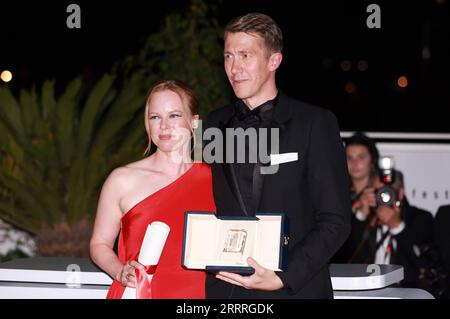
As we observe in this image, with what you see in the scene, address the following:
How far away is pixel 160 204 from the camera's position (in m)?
3.87

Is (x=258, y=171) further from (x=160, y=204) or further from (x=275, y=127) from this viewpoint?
(x=160, y=204)

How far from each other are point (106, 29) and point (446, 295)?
27.2 ft


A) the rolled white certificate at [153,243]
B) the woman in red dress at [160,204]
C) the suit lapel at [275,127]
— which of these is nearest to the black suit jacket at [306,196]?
the suit lapel at [275,127]

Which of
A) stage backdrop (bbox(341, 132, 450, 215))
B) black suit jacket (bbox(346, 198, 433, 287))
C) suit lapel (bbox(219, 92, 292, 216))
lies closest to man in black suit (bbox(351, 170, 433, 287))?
black suit jacket (bbox(346, 198, 433, 287))

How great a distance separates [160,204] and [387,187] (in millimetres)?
2836

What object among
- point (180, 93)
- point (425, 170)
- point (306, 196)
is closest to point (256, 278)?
point (306, 196)

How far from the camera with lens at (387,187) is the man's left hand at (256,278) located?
2.79 m

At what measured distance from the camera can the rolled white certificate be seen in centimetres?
355

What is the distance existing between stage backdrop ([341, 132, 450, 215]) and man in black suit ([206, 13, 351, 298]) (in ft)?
12.1

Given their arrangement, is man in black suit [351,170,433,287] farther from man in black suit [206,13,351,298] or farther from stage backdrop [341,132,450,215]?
man in black suit [206,13,351,298]

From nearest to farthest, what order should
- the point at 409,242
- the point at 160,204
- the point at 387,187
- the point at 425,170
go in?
the point at 160,204 → the point at 387,187 → the point at 409,242 → the point at 425,170

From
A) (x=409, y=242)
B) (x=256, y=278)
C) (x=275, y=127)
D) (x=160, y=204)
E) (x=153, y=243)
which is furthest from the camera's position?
(x=409, y=242)
